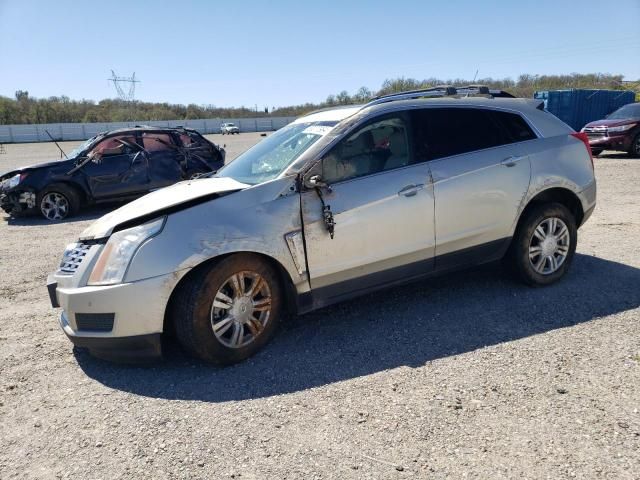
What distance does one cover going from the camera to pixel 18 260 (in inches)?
257

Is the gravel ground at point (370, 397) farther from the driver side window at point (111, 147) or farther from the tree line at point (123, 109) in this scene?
the tree line at point (123, 109)

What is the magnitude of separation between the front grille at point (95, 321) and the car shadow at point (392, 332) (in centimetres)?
39

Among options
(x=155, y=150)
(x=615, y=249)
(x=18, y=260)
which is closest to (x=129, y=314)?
(x=18, y=260)

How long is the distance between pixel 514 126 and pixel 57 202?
8565mm

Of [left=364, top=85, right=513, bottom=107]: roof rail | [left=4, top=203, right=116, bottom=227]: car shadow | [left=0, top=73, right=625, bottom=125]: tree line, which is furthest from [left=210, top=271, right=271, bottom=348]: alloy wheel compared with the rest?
[left=0, top=73, right=625, bottom=125]: tree line

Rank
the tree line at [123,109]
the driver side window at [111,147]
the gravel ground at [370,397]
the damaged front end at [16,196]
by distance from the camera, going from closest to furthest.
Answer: the gravel ground at [370,397] → the damaged front end at [16,196] → the driver side window at [111,147] → the tree line at [123,109]

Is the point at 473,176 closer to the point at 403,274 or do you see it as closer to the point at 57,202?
the point at 403,274

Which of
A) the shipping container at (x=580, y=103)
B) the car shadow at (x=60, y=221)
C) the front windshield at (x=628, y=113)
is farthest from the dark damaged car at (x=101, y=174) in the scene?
the shipping container at (x=580, y=103)

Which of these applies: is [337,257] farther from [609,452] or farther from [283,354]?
[609,452]

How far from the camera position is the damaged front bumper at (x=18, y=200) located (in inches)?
360

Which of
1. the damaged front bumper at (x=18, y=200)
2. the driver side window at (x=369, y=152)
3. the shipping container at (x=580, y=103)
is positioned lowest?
the damaged front bumper at (x=18, y=200)

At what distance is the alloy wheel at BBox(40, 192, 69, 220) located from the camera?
9273 mm

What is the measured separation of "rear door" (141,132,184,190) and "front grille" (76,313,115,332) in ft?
23.3

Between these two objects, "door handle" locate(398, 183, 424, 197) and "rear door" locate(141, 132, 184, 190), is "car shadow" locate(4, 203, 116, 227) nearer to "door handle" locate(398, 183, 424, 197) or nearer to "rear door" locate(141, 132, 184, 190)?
"rear door" locate(141, 132, 184, 190)
